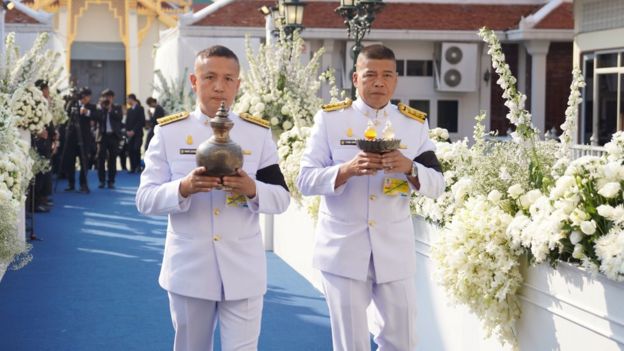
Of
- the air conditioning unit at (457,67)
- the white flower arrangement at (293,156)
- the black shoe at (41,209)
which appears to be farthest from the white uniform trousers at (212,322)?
the air conditioning unit at (457,67)

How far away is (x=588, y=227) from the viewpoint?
431cm

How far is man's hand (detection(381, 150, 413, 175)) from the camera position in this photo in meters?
4.50

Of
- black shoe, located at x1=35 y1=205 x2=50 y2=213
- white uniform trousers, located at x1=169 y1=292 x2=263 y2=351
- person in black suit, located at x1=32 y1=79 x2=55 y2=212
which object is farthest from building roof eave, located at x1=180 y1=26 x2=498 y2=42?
white uniform trousers, located at x1=169 y1=292 x2=263 y2=351

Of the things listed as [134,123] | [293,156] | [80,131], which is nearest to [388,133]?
[293,156]

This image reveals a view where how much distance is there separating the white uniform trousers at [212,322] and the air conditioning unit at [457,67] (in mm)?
25280

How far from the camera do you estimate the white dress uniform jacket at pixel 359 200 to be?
487 centimetres

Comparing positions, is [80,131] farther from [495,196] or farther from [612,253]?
[612,253]

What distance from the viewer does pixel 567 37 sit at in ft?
90.8

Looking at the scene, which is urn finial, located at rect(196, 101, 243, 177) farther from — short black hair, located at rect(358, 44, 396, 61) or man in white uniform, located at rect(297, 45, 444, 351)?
short black hair, located at rect(358, 44, 396, 61)

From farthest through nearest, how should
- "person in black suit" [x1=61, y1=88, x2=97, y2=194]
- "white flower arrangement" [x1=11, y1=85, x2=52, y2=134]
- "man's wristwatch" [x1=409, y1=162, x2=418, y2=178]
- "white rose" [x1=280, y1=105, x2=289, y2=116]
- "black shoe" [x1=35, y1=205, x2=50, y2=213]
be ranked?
1. "person in black suit" [x1=61, y1=88, x2=97, y2=194]
2. "black shoe" [x1=35, y1=205, x2=50, y2=213]
3. "white flower arrangement" [x1=11, y1=85, x2=52, y2=134]
4. "white rose" [x1=280, y1=105, x2=289, y2=116]
5. "man's wristwatch" [x1=409, y1=162, x2=418, y2=178]

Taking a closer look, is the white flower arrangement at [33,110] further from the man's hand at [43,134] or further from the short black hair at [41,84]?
the short black hair at [41,84]

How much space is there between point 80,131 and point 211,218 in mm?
13276

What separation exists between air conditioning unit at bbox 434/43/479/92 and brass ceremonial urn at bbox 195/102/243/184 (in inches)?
1007

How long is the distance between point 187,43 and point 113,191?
11461 mm
